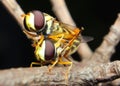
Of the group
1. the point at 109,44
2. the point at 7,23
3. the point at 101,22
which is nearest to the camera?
the point at 109,44

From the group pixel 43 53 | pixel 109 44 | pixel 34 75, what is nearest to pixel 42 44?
pixel 43 53

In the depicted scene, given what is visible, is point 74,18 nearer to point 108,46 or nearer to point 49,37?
point 108,46

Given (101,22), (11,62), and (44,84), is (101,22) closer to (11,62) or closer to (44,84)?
(11,62)

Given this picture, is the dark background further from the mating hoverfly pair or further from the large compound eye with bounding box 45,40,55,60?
the large compound eye with bounding box 45,40,55,60

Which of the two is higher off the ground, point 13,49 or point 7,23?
point 7,23

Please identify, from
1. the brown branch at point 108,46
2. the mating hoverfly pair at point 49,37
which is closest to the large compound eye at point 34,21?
the mating hoverfly pair at point 49,37

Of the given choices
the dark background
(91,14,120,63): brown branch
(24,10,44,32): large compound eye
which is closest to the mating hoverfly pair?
(24,10,44,32): large compound eye
